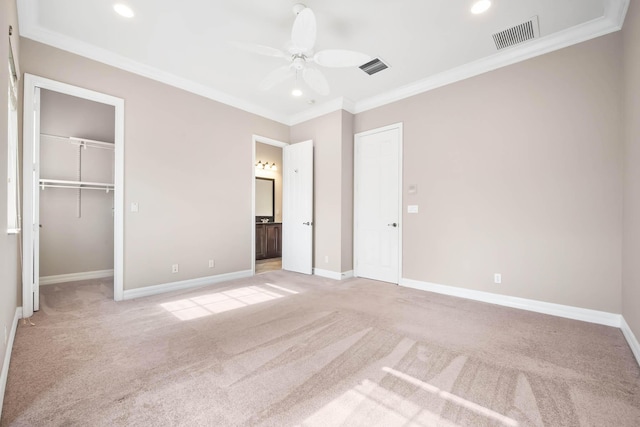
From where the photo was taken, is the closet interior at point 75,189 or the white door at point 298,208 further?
the white door at point 298,208

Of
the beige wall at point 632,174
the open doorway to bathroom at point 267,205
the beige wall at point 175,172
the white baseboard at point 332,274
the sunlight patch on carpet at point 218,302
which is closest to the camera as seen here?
the beige wall at point 632,174

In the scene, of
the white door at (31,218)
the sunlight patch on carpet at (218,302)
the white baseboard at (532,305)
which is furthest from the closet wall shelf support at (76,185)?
the white baseboard at (532,305)

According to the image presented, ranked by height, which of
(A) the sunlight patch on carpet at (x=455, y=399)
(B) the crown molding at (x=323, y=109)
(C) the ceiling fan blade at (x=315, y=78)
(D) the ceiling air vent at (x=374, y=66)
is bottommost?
(A) the sunlight patch on carpet at (x=455, y=399)

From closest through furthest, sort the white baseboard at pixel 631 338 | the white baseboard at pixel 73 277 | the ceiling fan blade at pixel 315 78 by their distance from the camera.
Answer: the white baseboard at pixel 631 338 < the ceiling fan blade at pixel 315 78 < the white baseboard at pixel 73 277

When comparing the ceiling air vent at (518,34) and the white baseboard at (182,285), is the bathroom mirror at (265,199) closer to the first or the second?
the white baseboard at (182,285)

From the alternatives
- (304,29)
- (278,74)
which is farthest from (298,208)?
(304,29)

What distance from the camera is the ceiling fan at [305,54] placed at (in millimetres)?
2328

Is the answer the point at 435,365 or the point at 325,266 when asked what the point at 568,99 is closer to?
the point at 435,365

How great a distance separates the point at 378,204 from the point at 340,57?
250 centimetres

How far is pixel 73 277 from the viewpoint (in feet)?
14.7

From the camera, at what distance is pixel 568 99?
2998mm

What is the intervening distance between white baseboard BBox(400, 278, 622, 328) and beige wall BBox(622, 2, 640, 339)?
186 millimetres

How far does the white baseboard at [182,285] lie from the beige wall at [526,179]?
276cm

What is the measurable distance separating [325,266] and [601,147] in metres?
3.81
